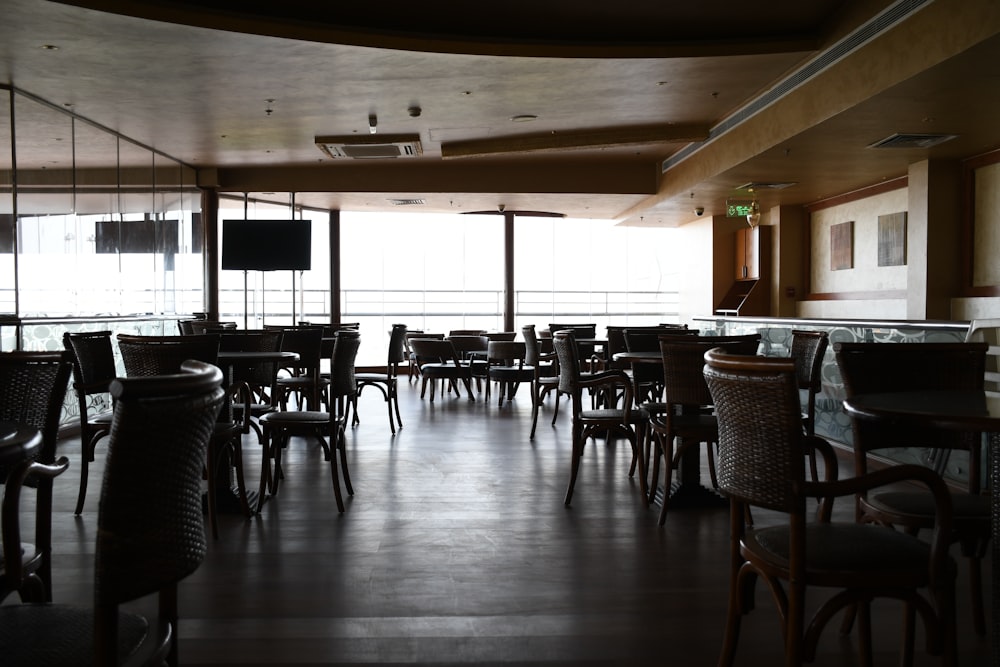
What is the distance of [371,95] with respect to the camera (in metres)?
6.66

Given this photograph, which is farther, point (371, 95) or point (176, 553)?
point (371, 95)

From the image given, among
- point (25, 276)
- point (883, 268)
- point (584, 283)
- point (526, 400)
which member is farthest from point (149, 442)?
point (584, 283)

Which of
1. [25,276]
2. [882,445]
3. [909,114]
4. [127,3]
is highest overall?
[127,3]

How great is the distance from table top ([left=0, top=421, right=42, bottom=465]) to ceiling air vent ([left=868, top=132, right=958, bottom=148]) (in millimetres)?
6808

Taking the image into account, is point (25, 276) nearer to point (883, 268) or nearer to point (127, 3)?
point (127, 3)

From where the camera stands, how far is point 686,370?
3447mm

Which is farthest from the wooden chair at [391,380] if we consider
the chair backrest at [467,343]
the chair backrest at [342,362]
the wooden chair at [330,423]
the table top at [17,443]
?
the table top at [17,443]

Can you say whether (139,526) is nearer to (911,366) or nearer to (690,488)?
(911,366)

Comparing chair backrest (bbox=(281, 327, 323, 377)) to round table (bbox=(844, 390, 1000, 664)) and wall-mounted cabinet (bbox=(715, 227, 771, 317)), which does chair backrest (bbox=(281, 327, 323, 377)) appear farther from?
wall-mounted cabinet (bbox=(715, 227, 771, 317))

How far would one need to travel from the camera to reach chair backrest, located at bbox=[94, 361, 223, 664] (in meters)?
1.15

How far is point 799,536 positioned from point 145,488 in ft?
4.26

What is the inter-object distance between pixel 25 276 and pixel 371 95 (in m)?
3.39

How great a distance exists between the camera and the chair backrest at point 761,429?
1.65 meters

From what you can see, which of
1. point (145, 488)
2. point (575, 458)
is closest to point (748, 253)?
point (575, 458)
